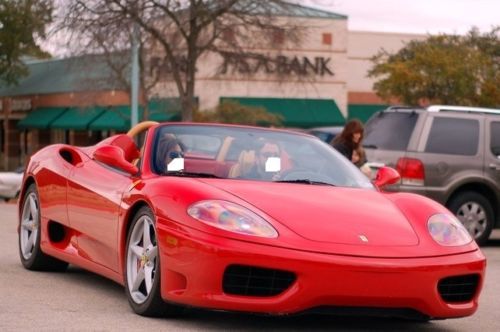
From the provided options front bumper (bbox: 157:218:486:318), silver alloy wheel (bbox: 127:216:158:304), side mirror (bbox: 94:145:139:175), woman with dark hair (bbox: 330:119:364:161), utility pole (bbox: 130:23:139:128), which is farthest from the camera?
utility pole (bbox: 130:23:139:128)

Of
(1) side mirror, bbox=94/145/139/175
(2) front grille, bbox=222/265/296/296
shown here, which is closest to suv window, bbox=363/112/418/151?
(1) side mirror, bbox=94/145/139/175

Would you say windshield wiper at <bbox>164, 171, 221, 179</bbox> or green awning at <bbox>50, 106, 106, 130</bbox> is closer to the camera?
windshield wiper at <bbox>164, 171, 221, 179</bbox>

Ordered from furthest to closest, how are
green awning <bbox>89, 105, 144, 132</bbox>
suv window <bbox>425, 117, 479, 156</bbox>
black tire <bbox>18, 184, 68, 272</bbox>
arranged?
green awning <bbox>89, 105, 144, 132</bbox>
suv window <bbox>425, 117, 479, 156</bbox>
black tire <bbox>18, 184, 68, 272</bbox>

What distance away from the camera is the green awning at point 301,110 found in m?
51.7

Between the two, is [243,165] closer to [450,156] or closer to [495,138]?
[450,156]

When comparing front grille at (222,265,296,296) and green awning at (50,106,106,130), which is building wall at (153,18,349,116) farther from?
front grille at (222,265,296,296)

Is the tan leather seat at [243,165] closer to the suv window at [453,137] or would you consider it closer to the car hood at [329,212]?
the car hood at [329,212]

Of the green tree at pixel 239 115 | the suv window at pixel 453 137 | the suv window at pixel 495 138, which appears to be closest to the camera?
the suv window at pixel 453 137

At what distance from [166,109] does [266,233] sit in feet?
132

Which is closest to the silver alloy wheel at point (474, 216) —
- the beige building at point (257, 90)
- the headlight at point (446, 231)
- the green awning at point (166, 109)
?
the headlight at point (446, 231)

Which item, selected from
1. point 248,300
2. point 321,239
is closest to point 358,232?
point 321,239

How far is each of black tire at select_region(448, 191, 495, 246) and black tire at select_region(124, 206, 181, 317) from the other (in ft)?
27.0

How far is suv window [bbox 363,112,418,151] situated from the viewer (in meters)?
15.4

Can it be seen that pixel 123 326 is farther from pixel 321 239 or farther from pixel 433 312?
pixel 433 312
